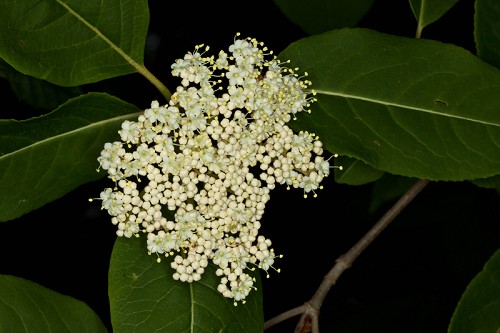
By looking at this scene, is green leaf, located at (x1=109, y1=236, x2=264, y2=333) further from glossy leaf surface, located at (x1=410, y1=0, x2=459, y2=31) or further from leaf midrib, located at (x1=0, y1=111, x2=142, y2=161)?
glossy leaf surface, located at (x1=410, y1=0, x2=459, y2=31)

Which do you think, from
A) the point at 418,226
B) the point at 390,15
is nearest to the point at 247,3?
the point at 390,15

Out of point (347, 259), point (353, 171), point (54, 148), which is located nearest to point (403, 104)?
point (353, 171)

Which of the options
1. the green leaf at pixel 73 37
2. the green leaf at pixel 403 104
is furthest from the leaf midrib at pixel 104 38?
the green leaf at pixel 403 104

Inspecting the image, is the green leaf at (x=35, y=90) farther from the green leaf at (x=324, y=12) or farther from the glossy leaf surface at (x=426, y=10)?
the glossy leaf surface at (x=426, y=10)

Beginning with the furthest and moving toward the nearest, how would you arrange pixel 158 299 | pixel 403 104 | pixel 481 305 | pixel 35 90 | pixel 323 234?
pixel 323 234
pixel 35 90
pixel 481 305
pixel 403 104
pixel 158 299

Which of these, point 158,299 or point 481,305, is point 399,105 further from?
point 158,299

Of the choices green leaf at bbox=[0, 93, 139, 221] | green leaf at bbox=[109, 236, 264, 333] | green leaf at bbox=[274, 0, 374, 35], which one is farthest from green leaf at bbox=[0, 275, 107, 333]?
green leaf at bbox=[274, 0, 374, 35]
